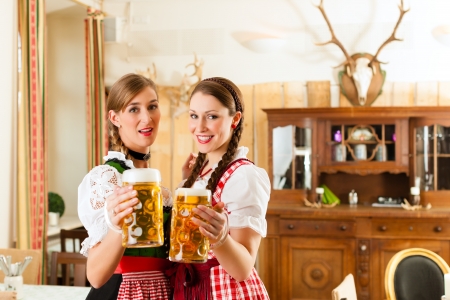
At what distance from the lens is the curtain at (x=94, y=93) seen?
19.2 feet

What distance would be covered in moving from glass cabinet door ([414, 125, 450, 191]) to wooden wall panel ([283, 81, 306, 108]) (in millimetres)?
1156

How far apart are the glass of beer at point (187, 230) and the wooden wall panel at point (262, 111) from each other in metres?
4.71

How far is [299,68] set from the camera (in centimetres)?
591

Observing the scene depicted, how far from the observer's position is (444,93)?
5664 millimetres

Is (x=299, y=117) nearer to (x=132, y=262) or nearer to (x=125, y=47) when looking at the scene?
(x=125, y=47)

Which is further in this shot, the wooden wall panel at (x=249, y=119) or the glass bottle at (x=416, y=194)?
the wooden wall panel at (x=249, y=119)

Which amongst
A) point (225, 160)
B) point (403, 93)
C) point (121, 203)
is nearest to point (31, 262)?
point (225, 160)

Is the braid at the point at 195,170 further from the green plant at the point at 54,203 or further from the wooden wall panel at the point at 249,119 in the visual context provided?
the wooden wall panel at the point at 249,119

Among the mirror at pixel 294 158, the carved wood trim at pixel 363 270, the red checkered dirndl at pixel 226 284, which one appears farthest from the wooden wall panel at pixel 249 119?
the red checkered dirndl at pixel 226 284

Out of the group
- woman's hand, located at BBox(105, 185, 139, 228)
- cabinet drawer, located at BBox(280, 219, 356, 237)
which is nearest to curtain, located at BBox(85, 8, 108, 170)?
cabinet drawer, located at BBox(280, 219, 356, 237)

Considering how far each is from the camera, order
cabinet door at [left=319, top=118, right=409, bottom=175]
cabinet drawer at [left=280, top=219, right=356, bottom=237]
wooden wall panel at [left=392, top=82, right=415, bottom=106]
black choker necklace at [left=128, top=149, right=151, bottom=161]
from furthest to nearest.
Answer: wooden wall panel at [left=392, top=82, right=415, bottom=106]
cabinet door at [left=319, top=118, right=409, bottom=175]
cabinet drawer at [left=280, top=219, right=356, bottom=237]
black choker necklace at [left=128, top=149, right=151, bottom=161]

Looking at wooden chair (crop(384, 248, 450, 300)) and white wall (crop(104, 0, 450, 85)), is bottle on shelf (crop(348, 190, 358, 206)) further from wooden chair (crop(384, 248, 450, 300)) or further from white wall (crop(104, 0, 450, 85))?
wooden chair (crop(384, 248, 450, 300))

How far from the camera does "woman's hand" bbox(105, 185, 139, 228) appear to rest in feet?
4.03

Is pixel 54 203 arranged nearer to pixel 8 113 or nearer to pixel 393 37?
pixel 8 113
